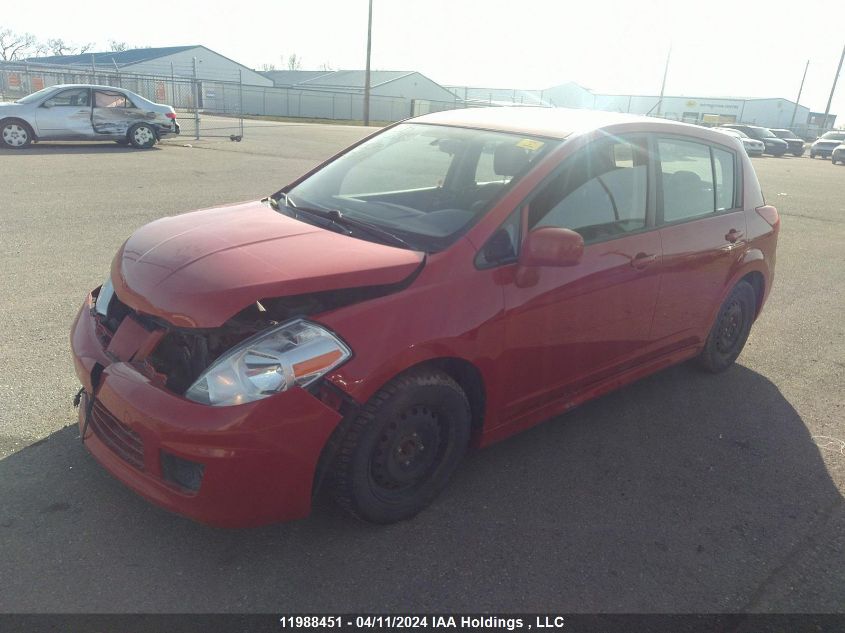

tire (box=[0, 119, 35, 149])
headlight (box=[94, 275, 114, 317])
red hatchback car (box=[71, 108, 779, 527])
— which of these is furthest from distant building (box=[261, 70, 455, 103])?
headlight (box=[94, 275, 114, 317])

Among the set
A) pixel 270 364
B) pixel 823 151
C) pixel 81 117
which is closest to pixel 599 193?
pixel 270 364

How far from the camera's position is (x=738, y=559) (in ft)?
9.48

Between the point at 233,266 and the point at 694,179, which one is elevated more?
the point at 694,179

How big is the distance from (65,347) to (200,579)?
8.26 ft

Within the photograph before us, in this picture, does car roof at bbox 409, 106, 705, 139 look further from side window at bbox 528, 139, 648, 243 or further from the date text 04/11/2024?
the date text 04/11/2024

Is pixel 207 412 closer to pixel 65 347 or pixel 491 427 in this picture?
pixel 491 427

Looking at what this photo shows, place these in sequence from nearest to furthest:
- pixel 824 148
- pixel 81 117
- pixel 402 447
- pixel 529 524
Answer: pixel 402 447 < pixel 529 524 < pixel 81 117 < pixel 824 148

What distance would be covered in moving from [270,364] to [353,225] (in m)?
1.03

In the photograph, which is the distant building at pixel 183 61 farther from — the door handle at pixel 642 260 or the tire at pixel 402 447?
the tire at pixel 402 447

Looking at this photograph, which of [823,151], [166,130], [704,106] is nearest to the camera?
[166,130]

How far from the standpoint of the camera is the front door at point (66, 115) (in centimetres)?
1605

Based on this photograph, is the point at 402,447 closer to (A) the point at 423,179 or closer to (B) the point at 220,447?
(B) the point at 220,447

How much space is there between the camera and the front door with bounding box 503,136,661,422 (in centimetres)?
314

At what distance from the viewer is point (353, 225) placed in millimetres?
3262
